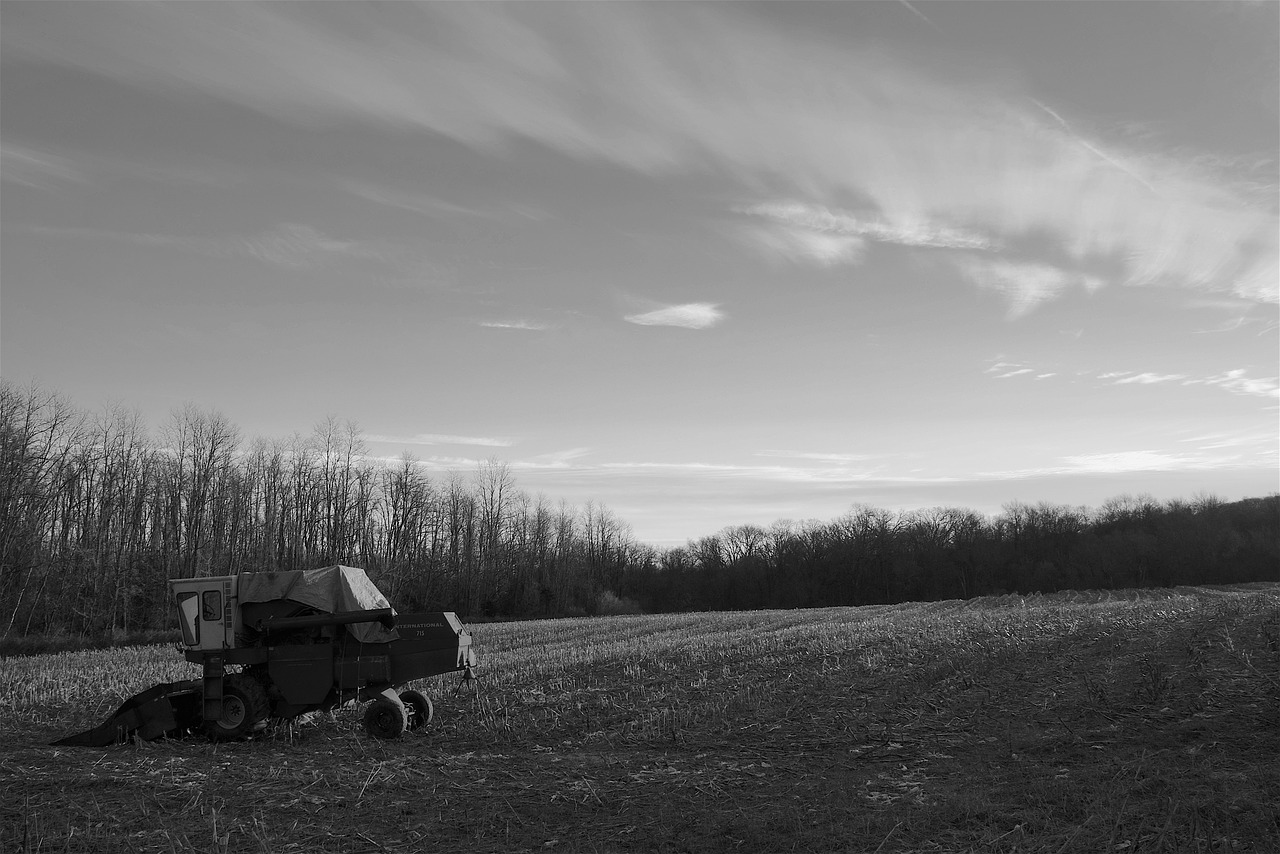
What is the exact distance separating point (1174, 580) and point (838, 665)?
3395 inches

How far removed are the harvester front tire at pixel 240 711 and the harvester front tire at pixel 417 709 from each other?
2.18 m

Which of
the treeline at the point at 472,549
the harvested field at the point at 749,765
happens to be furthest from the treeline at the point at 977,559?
the harvested field at the point at 749,765

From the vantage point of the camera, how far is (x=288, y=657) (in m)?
13.3

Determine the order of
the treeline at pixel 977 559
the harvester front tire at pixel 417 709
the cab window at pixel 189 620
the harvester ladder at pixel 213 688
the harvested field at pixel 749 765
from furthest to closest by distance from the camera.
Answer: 1. the treeline at pixel 977 559
2. the harvester front tire at pixel 417 709
3. the cab window at pixel 189 620
4. the harvester ladder at pixel 213 688
5. the harvested field at pixel 749 765

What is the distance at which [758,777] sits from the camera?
9.48 m

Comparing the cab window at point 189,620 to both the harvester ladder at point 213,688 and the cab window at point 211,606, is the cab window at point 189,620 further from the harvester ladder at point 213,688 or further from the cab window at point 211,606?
the harvester ladder at point 213,688

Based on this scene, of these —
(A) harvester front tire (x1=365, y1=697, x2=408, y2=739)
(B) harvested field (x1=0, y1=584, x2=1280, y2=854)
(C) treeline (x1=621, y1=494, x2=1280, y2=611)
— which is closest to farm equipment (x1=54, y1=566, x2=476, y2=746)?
(A) harvester front tire (x1=365, y1=697, x2=408, y2=739)

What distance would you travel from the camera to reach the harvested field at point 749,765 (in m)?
7.49

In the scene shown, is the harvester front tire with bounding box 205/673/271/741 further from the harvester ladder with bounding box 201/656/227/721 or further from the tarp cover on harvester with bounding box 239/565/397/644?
the tarp cover on harvester with bounding box 239/565/397/644

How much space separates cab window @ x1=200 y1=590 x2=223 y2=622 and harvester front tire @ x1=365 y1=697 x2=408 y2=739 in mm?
3113

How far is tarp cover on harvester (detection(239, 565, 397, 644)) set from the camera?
13227 mm

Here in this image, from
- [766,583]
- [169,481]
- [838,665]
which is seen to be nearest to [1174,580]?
[766,583]

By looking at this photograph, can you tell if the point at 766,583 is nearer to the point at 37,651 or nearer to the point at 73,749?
the point at 37,651

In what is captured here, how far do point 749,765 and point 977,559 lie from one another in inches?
3833
